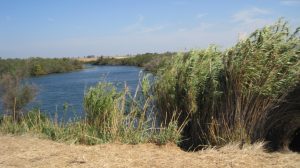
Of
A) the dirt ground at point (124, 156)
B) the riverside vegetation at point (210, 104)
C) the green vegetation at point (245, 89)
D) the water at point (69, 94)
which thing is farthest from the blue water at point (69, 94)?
the dirt ground at point (124, 156)

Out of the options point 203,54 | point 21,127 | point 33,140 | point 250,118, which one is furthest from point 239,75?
point 21,127

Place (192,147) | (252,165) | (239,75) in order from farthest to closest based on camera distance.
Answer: (192,147)
(239,75)
(252,165)

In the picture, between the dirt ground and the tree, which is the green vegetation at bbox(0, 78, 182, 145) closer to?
the dirt ground

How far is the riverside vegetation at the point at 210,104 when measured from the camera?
7734 millimetres

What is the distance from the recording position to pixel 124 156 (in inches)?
257

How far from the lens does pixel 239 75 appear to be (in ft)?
25.2

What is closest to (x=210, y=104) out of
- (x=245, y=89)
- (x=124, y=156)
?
(x=245, y=89)

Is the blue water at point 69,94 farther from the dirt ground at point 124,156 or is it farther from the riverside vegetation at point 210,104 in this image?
the dirt ground at point 124,156

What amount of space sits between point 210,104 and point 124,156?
2.50 meters

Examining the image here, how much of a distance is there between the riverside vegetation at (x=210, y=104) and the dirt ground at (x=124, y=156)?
0.56 metres

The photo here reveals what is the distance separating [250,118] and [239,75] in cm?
89

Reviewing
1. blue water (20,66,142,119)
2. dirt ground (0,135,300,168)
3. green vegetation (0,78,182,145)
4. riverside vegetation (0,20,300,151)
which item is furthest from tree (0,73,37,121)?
dirt ground (0,135,300,168)

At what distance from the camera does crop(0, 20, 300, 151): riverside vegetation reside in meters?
7.73

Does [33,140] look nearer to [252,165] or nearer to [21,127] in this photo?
[21,127]
